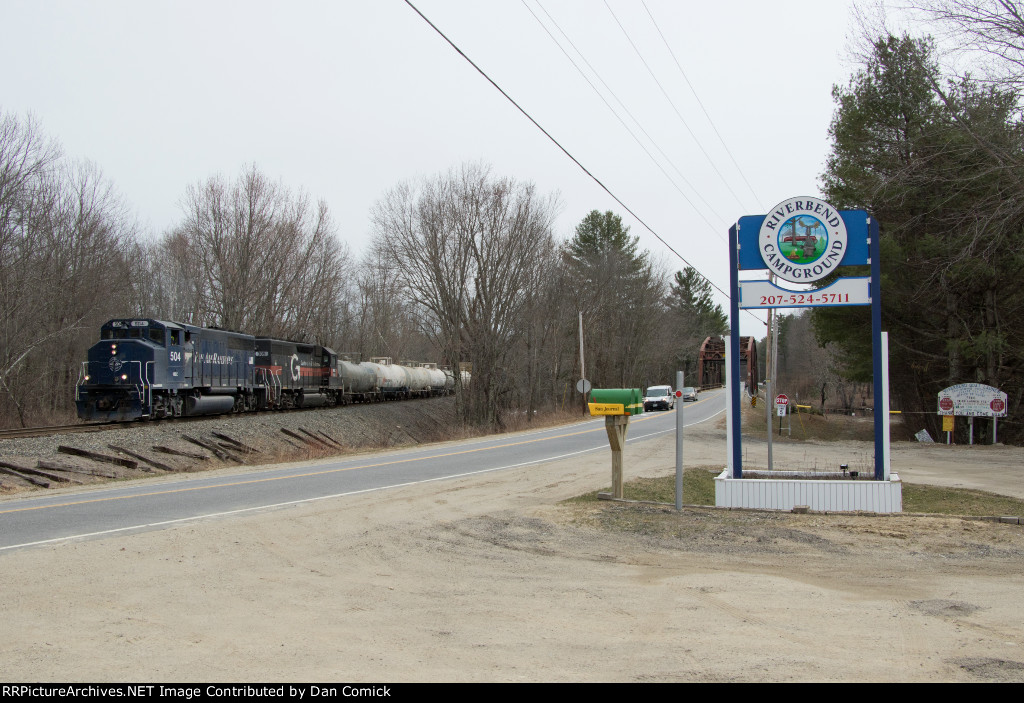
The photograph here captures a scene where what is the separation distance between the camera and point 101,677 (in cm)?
495

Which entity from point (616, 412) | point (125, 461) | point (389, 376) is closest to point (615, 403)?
point (616, 412)

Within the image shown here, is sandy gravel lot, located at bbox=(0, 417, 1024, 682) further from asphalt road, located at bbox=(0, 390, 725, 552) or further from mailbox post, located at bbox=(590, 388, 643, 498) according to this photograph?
mailbox post, located at bbox=(590, 388, 643, 498)

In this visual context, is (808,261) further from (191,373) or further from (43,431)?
(191,373)

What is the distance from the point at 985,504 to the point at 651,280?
2859 inches

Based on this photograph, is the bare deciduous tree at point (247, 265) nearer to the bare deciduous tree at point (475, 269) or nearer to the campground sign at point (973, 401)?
the bare deciduous tree at point (475, 269)

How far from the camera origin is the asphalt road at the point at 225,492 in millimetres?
10312

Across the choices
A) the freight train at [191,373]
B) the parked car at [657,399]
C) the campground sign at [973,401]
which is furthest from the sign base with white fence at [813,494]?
the parked car at [657,399]

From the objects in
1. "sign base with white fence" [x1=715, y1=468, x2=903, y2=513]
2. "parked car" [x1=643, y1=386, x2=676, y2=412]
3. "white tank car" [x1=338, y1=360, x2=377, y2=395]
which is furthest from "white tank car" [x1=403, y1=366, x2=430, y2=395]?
"sign base with white fence" [x1=715, y1=468, x2=903, y2=513]

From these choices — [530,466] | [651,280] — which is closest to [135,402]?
[530,466]

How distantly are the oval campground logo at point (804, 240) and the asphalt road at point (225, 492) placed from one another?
2.96m

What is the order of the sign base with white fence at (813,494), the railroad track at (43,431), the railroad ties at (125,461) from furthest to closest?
the railroad track at (43,431) → the railroad ties at (125,461) → the sign base with white fence at (813,494)

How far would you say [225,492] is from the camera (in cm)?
1385

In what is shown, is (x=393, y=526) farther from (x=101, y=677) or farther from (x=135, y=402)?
(x=135, y=402)

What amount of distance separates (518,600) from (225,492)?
8.62 metres
